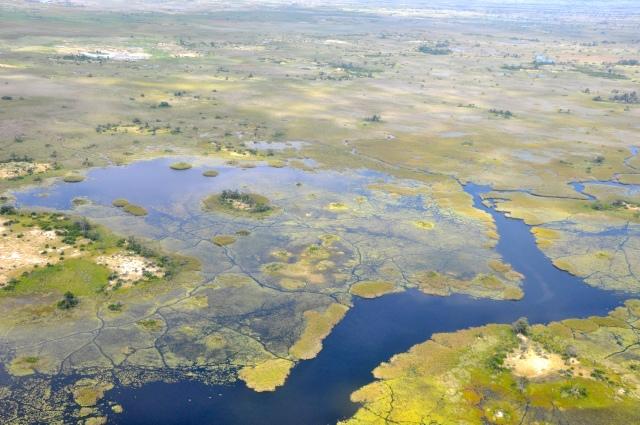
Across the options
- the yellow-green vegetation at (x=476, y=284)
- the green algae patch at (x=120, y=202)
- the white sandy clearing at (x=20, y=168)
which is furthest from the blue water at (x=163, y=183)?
the yellow-green vegetation at (x=476, y=284)

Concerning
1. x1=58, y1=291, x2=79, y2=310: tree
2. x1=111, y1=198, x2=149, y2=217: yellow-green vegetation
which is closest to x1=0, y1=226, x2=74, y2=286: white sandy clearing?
x1=58, y1=291, x2=79, y2=310: tree

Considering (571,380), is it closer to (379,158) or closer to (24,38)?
(379,158)

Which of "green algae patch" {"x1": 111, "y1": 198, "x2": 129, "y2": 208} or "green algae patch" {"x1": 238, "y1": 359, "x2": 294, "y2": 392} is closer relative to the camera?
"green algae patch" {"x1": 238, "y1": 359, "x2": 294, "y2": 392}

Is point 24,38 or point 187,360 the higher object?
point 24,38

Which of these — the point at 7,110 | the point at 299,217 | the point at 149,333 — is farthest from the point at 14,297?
the point at 7,110

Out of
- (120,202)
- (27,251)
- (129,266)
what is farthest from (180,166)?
(129,266)

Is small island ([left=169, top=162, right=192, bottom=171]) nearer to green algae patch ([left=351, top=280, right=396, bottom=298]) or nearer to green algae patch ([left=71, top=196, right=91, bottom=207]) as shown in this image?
green algae patch ([left=71, top=196, right=91, bottom=207])
